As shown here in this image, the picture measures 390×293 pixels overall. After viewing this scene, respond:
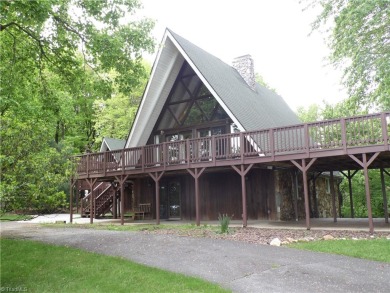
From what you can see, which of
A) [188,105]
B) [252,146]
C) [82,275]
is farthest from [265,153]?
[82,275]

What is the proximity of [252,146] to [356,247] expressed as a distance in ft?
19.1

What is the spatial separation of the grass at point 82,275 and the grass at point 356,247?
3.88 m

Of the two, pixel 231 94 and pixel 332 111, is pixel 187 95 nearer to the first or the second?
pixel 231 94

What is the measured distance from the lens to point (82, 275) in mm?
7340

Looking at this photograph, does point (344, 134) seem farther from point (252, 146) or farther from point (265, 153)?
point (252, 146)

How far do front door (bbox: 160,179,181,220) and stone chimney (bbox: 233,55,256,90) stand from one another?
8.08 metres

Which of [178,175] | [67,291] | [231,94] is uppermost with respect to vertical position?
[231,94]

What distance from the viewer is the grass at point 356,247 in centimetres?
821

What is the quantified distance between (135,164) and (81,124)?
2320 cm

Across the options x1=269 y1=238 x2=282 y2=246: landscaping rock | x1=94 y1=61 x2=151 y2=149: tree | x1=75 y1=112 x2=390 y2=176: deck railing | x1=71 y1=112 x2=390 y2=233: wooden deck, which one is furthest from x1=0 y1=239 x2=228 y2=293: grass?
x1=94 y1=61 x2=151 y2=149: tree

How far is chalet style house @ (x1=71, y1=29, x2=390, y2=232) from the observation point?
1446 cm

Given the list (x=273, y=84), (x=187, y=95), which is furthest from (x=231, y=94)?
(x=273, y=84)

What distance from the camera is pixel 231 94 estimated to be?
55.5 ft

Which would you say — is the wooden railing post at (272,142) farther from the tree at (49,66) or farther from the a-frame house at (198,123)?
the tree at (49,66)
